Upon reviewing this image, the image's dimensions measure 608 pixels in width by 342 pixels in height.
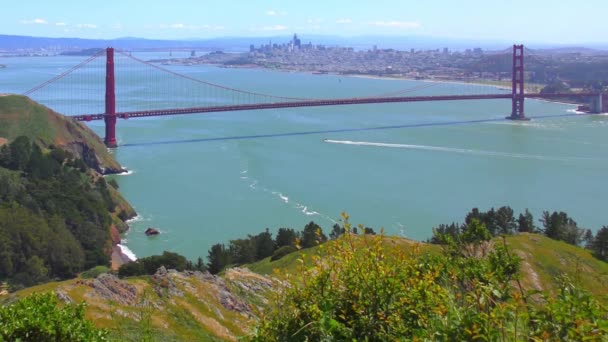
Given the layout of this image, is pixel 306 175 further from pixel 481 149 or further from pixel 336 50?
pixel 336 50

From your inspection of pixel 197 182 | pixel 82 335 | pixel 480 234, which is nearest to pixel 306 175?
pixel 197 182

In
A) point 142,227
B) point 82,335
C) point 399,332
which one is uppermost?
point 399,332

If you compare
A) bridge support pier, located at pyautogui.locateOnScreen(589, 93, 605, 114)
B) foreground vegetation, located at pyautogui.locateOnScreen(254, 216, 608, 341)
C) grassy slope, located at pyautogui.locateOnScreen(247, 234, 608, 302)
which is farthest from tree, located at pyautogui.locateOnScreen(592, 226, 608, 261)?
bridge support pier, located at pyautogui.locateOnScreen(589, 93, 605, 114)

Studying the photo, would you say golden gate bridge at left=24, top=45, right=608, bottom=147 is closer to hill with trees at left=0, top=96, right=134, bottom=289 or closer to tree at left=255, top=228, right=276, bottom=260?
hill with trees at left=0, top=96, right=134, bottom=289

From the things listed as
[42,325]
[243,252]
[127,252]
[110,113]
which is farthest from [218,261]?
[110,113]

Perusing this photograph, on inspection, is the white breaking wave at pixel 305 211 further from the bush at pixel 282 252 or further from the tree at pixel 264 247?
the bush at pixel 282 252

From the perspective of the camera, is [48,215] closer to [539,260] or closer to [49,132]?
[49,132]

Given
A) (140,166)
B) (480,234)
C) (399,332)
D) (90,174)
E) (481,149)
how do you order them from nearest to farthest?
(399,332) < (480,234) < (90,174) < (140,166) < (481,149)
